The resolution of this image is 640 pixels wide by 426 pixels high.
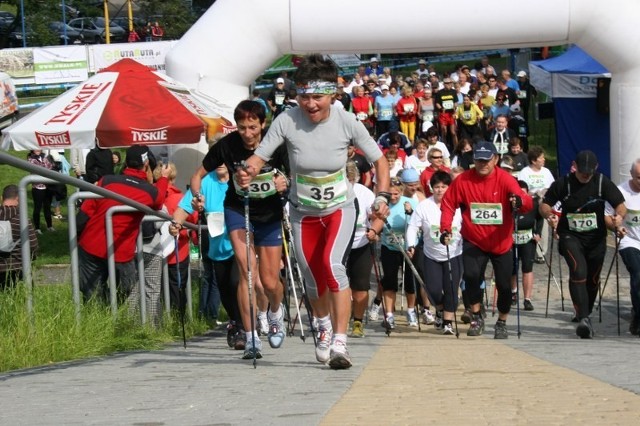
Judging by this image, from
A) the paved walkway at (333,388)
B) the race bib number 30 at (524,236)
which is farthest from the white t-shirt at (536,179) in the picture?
the paved walkway at (333,388)

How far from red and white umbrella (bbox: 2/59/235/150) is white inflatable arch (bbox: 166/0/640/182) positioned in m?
2.34

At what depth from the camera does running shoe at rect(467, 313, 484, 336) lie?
13383 mm

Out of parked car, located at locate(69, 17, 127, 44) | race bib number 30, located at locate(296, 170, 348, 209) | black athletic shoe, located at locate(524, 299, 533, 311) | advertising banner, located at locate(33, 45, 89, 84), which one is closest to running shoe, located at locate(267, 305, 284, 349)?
race bib number 30, located at locate(296, 170, 348, 209)

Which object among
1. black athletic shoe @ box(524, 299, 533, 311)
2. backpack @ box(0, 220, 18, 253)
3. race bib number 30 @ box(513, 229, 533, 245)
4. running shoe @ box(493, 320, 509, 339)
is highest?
backpack @ box(0, 220, 18, 253)

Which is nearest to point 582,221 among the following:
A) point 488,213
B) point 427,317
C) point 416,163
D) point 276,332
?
point 488,213

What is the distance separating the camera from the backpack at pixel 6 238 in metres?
10.8

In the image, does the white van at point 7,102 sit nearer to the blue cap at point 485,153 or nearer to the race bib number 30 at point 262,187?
the blue cap at point 485,153

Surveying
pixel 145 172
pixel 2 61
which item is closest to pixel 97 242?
pixel 145 172

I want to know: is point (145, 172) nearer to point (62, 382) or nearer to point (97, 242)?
point (97, 242)

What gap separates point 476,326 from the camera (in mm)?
13398

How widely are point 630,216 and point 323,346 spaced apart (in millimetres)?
5617

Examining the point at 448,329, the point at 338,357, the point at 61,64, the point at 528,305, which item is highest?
the point at 338,357

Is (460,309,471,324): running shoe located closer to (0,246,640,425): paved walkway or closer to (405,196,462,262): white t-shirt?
(405,196,462,262): white t-shirt

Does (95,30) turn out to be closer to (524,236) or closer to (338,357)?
(524,236)
